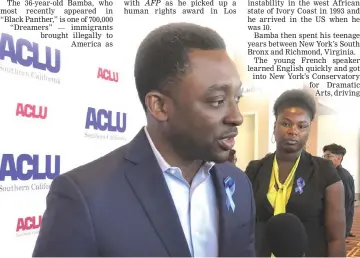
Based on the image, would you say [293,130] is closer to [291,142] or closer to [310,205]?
[291,142]

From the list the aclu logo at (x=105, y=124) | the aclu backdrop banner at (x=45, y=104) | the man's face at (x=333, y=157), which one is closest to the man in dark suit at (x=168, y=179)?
the aclu backdrop banner at (x=45, y=104)

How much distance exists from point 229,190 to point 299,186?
0.90 feet

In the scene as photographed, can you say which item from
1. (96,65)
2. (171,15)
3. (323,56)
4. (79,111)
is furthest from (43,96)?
(323,56)

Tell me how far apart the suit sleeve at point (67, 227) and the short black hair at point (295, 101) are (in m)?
0.49

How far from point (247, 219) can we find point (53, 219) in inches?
9.1

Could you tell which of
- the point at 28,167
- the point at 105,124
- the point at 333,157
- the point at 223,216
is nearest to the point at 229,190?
the point at 223,216

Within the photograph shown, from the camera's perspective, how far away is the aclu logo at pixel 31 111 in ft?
3.64

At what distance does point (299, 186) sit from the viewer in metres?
0.74

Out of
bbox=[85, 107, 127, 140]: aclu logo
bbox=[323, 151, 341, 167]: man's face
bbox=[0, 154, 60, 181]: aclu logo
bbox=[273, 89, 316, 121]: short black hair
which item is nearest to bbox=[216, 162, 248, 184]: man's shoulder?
bbox=[273, 89, 316, 121]: short black hair

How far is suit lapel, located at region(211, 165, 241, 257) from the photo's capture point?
18.7 inches

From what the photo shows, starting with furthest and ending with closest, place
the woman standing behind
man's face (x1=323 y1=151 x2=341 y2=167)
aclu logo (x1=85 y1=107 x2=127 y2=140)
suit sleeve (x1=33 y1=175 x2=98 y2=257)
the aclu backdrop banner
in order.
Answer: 1. man's face (x1=323 y1=151 x2=341 y2=167)
2. aclu logo (x1=85 y1=107 x2=127 y2=140)
3. the aclu backdrop banner
4. the woman standing behind
5. suit sleeve (x1=33 y1=175 x2=98 y2=257)

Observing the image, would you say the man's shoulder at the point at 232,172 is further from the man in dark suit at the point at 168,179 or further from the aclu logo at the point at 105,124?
the aclu logo at the point at 105,124

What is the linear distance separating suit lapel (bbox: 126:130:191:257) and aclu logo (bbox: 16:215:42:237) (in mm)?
729

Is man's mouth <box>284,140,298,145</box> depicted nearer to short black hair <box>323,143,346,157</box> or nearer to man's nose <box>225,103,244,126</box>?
man's nose <box>225,103,244,126</box>
